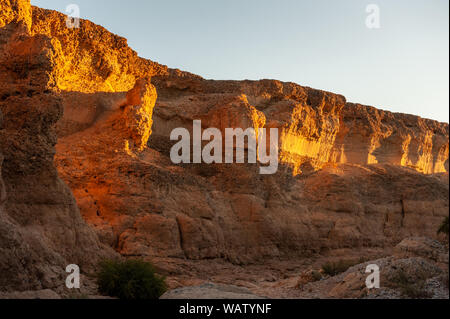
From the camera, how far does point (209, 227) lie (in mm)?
15102

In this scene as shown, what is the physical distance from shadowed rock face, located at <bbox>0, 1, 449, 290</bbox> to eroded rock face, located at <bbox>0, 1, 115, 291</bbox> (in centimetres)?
3

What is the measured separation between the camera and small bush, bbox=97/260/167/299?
8.33 m

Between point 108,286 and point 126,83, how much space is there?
1092cm

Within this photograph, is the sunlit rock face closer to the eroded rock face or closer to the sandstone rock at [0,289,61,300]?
the eroded rock face

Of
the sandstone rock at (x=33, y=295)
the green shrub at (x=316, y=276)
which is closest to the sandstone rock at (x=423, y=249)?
the green shrub at (x=316, y=276)

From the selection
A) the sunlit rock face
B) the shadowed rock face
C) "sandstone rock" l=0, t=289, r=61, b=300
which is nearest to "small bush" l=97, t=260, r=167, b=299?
the shadowed rock face

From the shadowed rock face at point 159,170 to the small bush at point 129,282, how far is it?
0.90m

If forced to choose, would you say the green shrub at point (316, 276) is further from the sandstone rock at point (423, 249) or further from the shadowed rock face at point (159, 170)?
the shadowed rock face at point (159, 170)

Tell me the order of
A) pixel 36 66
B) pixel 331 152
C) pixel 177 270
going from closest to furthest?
pixel 36 66 < pixel 177 270 < pixel 331 152

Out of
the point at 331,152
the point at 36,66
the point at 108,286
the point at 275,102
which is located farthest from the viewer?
the point at 331,152
